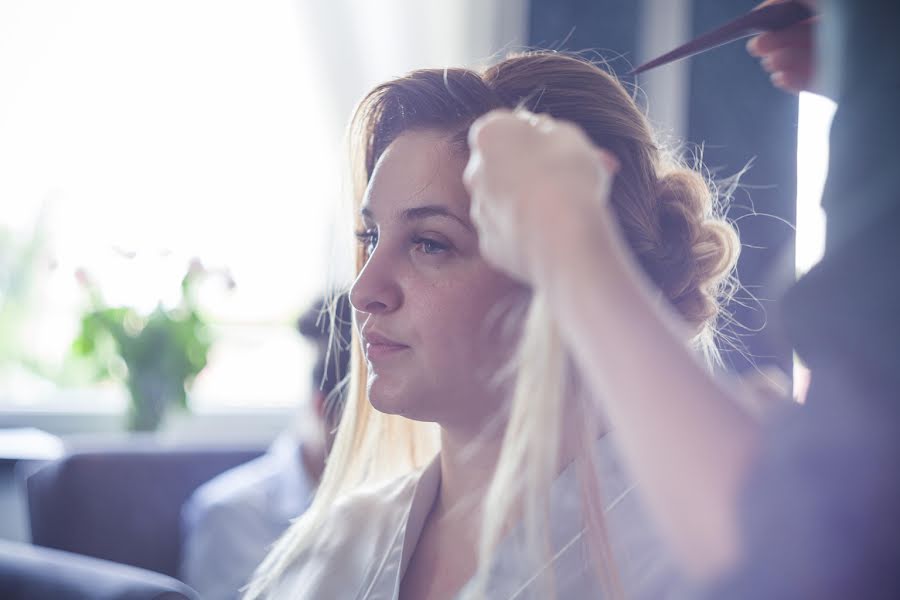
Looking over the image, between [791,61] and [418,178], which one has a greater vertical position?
[791,61]

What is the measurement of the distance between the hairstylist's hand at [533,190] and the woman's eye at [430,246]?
400mm

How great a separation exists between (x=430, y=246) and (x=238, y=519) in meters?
0.97

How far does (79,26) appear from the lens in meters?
2.38

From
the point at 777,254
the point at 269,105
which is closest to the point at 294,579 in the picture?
the point at 777,254

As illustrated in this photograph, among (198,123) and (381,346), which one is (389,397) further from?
(198,123)

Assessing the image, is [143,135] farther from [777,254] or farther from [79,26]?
[777,254]

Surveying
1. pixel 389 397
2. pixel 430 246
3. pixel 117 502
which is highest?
pixel 430 246

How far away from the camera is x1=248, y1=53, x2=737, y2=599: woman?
735 mm

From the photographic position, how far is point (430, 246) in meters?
0.82

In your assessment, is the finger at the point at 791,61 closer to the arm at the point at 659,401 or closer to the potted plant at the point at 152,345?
the arm at the point at 659,401

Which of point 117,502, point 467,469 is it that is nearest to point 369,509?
point 467,469

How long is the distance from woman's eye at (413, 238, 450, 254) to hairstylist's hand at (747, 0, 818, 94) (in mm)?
368

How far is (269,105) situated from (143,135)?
1.22 feet

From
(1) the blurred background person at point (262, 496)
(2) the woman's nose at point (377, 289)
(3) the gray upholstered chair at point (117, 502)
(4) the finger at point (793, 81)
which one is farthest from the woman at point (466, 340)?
(3) the gray upholstered chair at point (117, 502)
